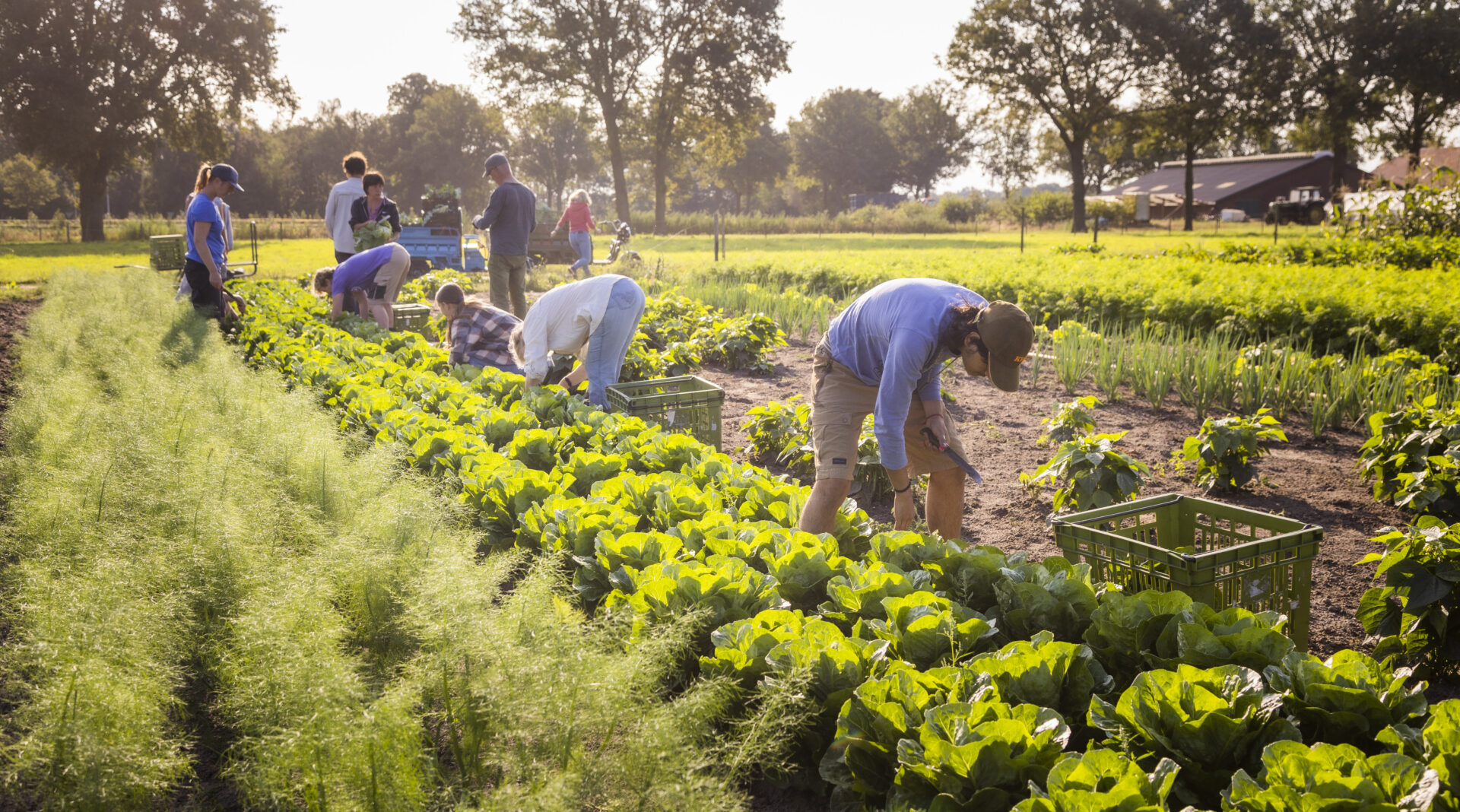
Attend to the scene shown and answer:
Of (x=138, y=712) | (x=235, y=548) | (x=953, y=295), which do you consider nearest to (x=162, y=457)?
(x=235, y=548)

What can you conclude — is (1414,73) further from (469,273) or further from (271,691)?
(271,691)

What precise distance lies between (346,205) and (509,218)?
1.90m

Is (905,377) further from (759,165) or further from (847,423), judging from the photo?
(759,165)

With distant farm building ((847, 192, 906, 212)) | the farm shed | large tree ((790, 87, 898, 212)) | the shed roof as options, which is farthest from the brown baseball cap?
large tree ((790, 87, 898, 212))

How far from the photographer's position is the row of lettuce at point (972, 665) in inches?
63.7

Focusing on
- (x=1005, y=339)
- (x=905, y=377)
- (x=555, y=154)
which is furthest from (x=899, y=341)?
(x=555, y=154)

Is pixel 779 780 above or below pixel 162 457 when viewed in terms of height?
below

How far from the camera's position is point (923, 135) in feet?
282

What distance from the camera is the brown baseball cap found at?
9.87 ft

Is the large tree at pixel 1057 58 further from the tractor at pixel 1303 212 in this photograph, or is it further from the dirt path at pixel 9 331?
the dirt path at pixel 9 331

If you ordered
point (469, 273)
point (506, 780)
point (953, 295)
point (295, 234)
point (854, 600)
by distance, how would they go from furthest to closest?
point (295, 234) < point (469, 273) < point (953, 295) < point (854, 600) < point (506, 780)

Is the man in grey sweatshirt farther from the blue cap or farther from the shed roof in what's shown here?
the shed roof

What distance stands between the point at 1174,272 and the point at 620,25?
34008 millimetres

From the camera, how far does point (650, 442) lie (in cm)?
386
